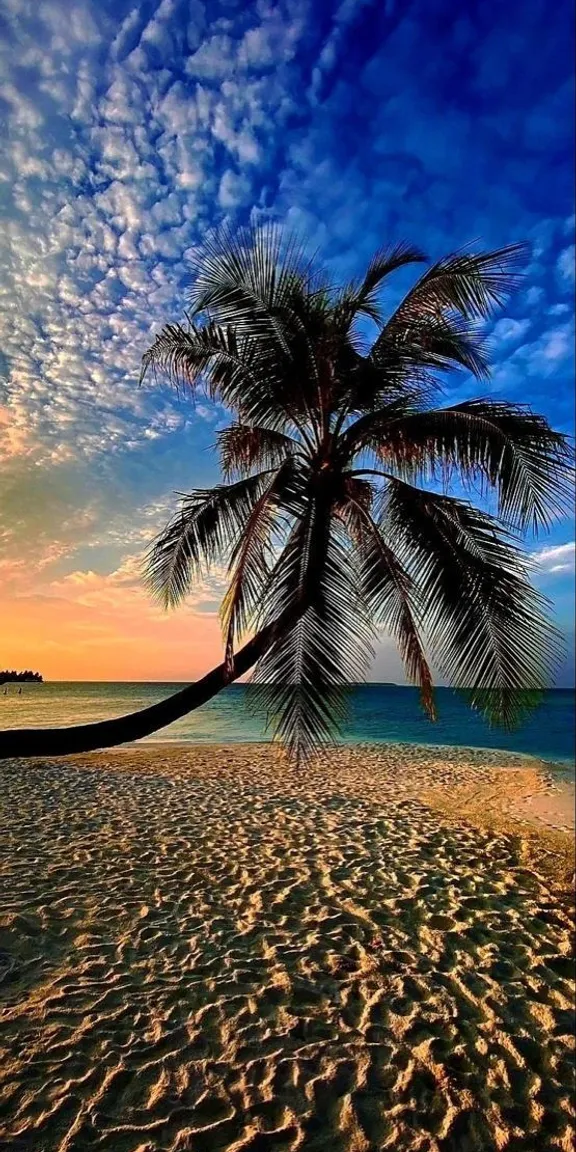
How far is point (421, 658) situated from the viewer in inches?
151

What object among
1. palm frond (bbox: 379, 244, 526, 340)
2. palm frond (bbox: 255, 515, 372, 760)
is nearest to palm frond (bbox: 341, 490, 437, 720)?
palm frond (bbox: 255, 515, 372, 760)

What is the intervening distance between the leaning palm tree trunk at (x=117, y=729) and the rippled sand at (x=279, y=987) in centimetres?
140

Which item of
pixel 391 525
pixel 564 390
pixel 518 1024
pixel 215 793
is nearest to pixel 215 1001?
pixel 518 1024

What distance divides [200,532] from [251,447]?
765mm

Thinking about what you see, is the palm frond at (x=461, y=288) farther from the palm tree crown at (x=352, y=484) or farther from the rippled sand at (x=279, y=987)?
the rippled sand at (x=279, y=987)

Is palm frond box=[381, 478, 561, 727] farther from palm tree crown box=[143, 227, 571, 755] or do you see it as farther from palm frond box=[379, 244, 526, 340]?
palm frond box=[379, 244, 526, 340]

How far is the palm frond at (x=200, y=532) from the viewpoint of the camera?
3635 millimetres

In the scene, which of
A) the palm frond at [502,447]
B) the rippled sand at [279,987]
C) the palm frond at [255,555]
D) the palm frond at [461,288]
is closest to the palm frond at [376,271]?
the palm frond at [461,288]

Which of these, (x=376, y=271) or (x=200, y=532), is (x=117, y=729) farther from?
(x=376, y=271)

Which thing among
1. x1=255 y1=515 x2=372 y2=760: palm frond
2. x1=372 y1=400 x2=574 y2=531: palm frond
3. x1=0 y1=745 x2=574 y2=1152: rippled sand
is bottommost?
x1=0 y1=745 x2=574 y2=1152: rippled sand

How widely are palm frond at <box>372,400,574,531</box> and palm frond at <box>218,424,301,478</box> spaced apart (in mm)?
629

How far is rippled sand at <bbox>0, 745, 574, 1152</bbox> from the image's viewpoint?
2316 millimetres

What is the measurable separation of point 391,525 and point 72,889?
3.53 metres

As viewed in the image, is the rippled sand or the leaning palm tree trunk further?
the rippled sand
